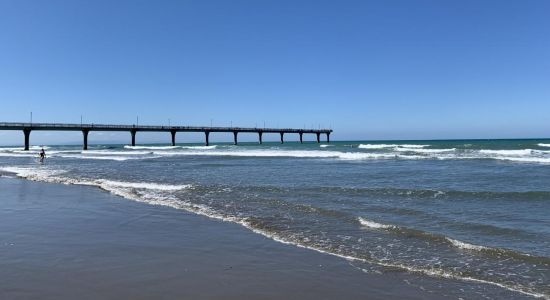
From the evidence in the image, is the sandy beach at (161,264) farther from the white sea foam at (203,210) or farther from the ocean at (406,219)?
the ocean at (406,219)

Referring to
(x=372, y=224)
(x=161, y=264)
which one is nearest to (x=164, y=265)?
(x=161, y=264)

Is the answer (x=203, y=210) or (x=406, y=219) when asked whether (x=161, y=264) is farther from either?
(x=406, y=219)

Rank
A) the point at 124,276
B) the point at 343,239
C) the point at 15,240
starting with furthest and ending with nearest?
the point at 343,239 < the point at 15,240 < the point at 124,276

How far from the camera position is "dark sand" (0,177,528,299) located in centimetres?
496

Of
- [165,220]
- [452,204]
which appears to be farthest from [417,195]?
[165,220]

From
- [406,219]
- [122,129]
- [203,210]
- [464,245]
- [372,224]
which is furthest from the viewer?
[122,129]

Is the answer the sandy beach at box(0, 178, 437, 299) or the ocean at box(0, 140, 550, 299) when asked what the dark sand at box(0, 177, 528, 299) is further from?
the ocean at box(0, 140, 550, 299)

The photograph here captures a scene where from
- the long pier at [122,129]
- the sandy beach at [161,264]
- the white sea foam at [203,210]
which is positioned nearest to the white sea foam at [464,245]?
the white sea foam at [203,210]

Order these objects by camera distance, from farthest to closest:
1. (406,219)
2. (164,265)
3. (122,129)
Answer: (122,129), (406,219), (164,265)

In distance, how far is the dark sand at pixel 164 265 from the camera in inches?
195

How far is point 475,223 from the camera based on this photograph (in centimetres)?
904

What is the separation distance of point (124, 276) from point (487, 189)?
1283 centimetres

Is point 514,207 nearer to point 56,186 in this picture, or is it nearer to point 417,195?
point 417,195

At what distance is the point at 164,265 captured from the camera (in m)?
5.93
